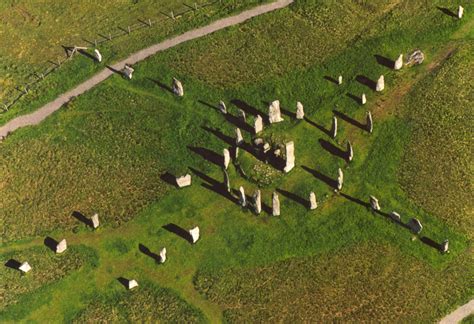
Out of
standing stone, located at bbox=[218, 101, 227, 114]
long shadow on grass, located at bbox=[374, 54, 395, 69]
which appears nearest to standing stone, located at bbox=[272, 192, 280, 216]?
standing stone, located at bbox=[218, 101, 227, 114]

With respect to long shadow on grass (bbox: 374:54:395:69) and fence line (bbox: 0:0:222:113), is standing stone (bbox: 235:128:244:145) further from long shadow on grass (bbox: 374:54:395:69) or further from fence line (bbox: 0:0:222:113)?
fence line (bbox: 0:0:222:113)

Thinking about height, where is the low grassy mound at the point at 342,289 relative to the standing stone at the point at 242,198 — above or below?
below

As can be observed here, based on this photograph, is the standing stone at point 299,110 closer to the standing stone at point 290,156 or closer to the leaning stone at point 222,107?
the standing stone at point 290,156

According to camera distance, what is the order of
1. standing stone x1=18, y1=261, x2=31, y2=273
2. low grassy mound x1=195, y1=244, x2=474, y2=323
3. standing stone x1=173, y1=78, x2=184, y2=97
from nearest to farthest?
low grassy mound x1=195, y1=244, x2=474, y2=323
standing stone x1=18, y1=261, x2=31, y2=273
standing stone x1=173, y1=78, x2=184, y2=97

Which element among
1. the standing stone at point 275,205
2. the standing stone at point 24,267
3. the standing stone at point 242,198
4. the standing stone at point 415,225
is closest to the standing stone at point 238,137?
the standing stone at point 242,198

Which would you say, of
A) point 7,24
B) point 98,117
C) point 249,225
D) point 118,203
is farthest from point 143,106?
point 7,24

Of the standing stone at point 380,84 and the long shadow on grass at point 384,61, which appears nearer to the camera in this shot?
the standing stone at point 380,84

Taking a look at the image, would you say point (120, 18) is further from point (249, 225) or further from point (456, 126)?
point (456, 126)
